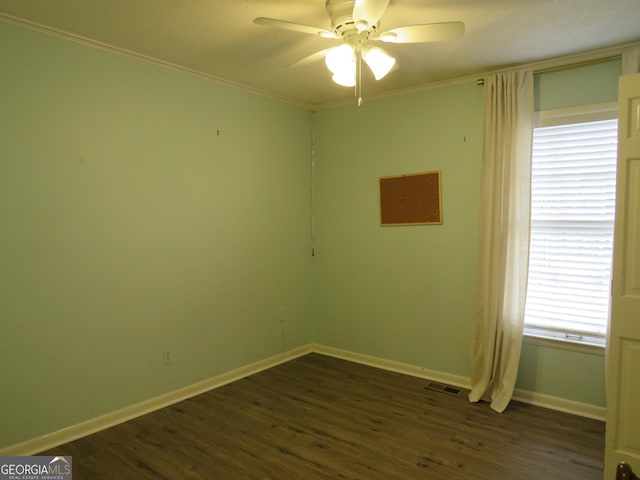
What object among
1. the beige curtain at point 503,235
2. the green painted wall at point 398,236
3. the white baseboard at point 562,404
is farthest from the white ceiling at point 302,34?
the white baseboard at point 562,404

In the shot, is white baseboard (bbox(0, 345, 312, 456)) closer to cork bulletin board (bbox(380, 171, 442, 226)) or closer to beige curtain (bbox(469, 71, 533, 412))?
cork bulletin board (bbox(380, 171, 442, 226))

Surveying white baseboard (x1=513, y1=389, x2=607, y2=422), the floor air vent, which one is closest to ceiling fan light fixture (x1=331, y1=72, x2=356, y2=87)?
the floor air vent

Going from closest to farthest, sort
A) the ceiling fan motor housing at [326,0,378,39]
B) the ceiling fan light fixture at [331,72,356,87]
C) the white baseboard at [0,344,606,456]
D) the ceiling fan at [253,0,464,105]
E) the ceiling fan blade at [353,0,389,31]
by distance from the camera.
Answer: the ceiling fan blade at [353,0,389,31], the ceiling fan at [253,0,464,105], the ceiling fan motor housing at [326,0,378,39], the ceiling fan light fixture at [331,72,356,87], the white baseboard at [0,344,606,456]

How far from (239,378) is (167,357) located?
761mm

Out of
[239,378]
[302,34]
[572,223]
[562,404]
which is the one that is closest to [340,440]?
[239,378]

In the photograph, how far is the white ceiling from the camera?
7.61ft

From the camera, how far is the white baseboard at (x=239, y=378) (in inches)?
105

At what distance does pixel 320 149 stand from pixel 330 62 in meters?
2.17

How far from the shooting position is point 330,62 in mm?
2346

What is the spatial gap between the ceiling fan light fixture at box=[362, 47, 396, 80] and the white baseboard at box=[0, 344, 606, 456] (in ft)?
8.58

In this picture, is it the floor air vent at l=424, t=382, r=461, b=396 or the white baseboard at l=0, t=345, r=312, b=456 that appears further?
the floor air vent at l=424, t=382, r=461, b=396

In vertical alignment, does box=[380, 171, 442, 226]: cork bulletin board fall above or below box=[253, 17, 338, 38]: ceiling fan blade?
below

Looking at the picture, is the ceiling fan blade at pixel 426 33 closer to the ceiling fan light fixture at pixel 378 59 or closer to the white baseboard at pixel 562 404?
the ceiling fan light fixture at pixel 378 59

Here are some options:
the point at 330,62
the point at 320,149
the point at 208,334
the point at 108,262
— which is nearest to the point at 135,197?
the point at 108,262
